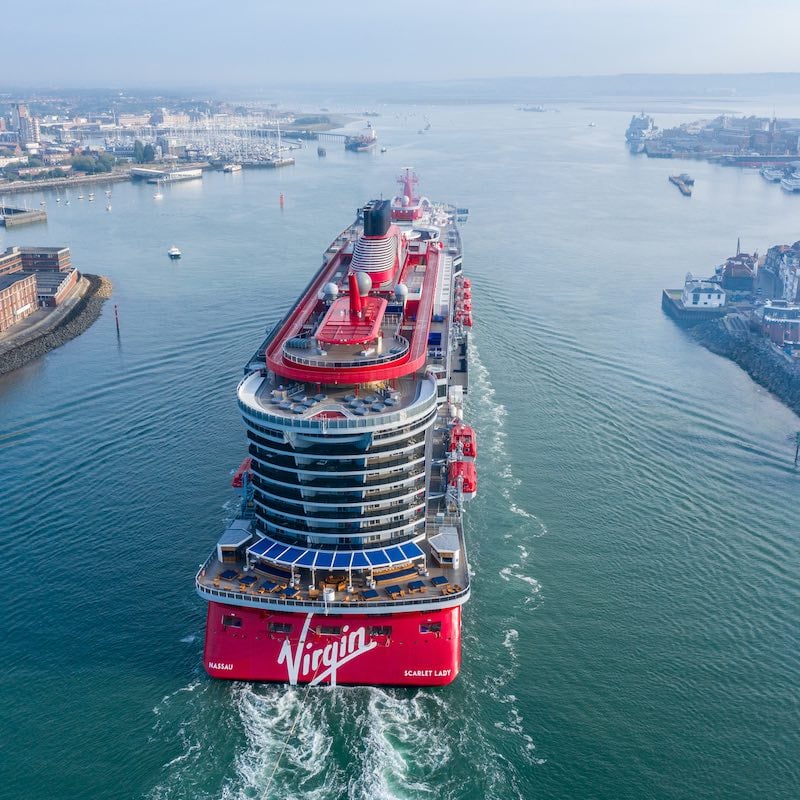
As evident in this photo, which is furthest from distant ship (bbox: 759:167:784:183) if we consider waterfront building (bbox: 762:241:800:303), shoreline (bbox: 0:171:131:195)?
shoreline (bbox: 0:171:131:195)

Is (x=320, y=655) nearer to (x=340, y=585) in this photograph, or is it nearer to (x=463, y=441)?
(x=340, y=585)

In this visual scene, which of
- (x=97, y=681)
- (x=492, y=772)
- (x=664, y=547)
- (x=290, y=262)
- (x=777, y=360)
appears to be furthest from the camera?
(x=290, y=262)

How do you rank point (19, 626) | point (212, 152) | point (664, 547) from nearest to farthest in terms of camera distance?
point (19, 626) → point (664, 547) → point (212, 152)

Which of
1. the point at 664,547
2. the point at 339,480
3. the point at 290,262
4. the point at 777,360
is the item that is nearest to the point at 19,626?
the point at 339,480

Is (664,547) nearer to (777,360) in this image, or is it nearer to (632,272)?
(777,360)

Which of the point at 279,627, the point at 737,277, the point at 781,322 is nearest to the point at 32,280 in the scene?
the point at 279,627
